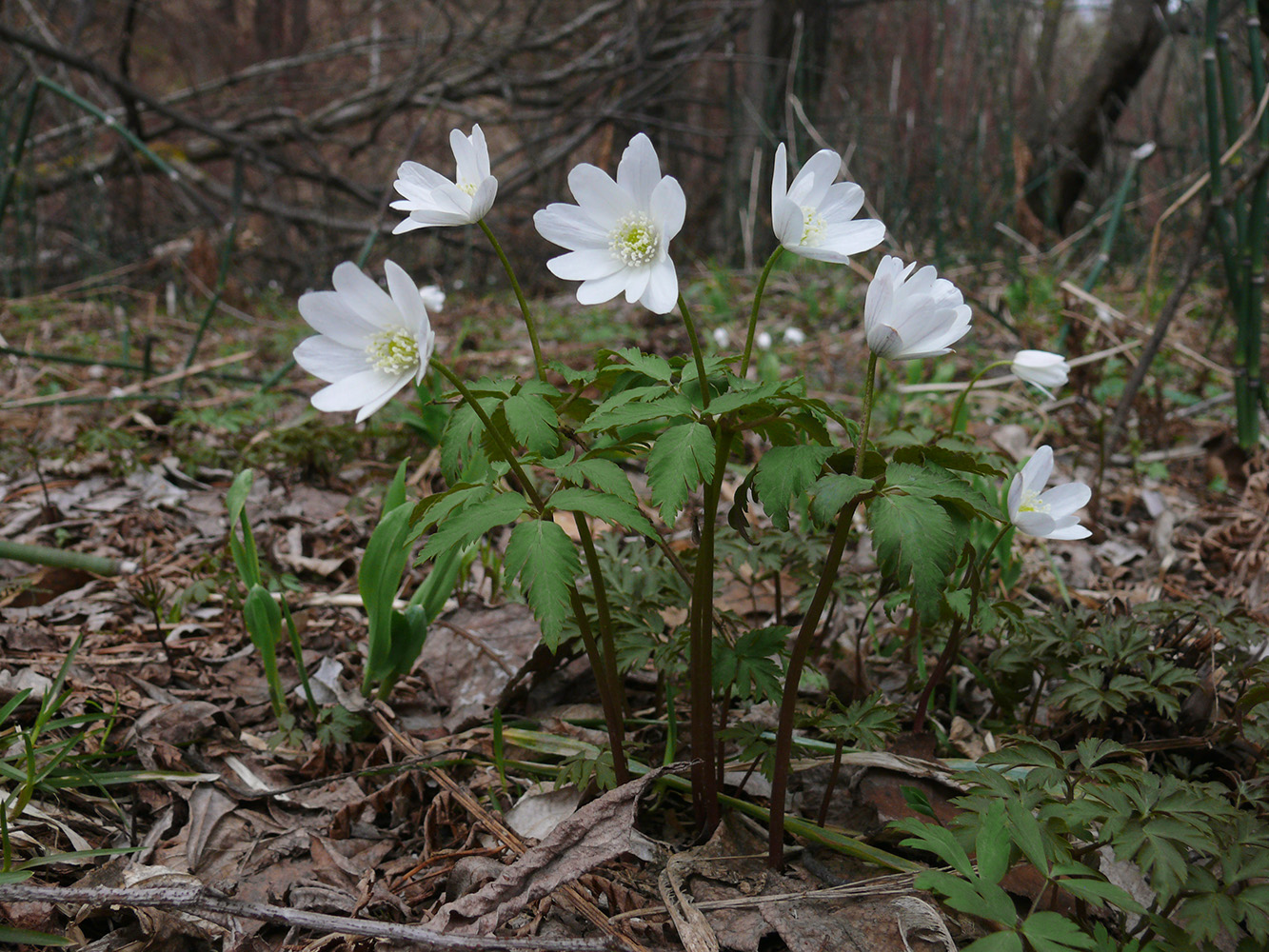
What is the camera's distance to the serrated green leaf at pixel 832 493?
0.84 m

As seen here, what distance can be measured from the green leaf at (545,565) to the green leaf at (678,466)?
0.40 ft

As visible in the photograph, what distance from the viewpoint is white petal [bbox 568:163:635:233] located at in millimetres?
1001

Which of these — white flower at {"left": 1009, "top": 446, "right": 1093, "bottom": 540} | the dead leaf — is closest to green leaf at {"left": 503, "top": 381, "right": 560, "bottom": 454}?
the dead leaf

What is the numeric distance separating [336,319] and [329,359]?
0.05m

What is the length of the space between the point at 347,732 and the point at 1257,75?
2972 mm

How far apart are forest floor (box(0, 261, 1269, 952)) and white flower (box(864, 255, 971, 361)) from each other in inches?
25.6

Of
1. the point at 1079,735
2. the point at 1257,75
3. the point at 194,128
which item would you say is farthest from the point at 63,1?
the point at 1079,735

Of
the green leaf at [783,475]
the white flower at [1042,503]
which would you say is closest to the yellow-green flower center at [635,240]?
the green leaf at [783,475]

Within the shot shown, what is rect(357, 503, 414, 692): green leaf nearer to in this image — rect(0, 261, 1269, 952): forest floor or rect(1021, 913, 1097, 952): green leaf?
rect(0, 261, 1269, 952): forest floor

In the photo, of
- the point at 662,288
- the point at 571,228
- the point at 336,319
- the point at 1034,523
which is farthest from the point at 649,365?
the point at 1034,523

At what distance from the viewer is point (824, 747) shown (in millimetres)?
1326

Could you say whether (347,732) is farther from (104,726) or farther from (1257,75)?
(1257,75)

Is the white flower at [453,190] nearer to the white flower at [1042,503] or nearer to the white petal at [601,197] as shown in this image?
the white petal at [601,197]

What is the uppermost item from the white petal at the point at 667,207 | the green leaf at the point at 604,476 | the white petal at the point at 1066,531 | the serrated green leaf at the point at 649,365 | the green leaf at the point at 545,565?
the white petal at the point at 667,207
